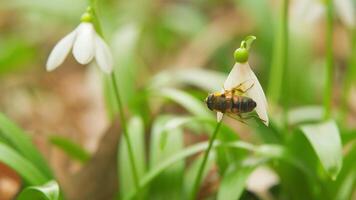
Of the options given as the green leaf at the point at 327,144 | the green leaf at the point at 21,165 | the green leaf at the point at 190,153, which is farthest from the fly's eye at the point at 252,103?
the green leaf at the point at 21,165

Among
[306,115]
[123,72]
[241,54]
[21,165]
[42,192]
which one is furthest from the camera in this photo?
[123,72]

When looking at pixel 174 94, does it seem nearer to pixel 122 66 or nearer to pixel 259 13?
pixel 122 66

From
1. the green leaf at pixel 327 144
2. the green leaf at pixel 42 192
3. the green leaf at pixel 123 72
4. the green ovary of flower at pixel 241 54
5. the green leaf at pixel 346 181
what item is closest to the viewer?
the green ovary of flower at pixel 241 54

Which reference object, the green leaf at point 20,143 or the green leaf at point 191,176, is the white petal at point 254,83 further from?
the green leaf at point 20,143

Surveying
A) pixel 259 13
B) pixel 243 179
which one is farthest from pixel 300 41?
pixel 243 179

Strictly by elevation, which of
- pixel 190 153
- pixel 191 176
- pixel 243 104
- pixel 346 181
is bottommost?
pixel 346 181

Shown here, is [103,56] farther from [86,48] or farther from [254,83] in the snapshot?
[254,83]

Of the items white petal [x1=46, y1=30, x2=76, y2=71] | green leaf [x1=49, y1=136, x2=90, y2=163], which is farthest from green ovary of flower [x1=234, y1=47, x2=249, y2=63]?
green leaf [x1=49, y1=136, x2=90, y2=163]

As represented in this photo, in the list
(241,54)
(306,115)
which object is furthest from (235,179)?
(306,115)
